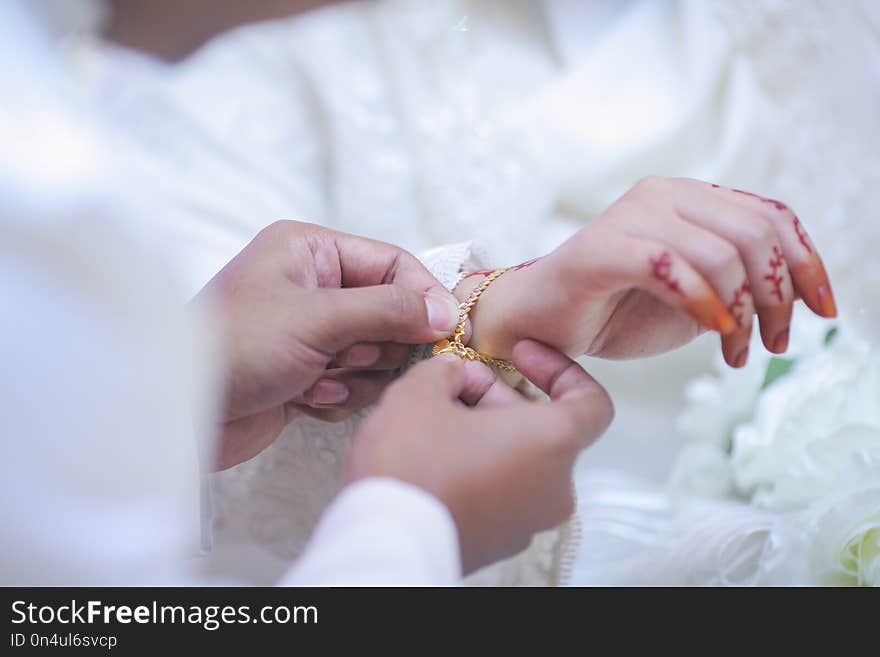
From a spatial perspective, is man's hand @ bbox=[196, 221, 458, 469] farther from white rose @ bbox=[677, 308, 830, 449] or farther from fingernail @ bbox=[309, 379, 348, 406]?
white rose @ bbox=[677, 308, 830, 449]

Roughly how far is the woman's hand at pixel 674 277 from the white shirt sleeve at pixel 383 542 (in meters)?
0.19

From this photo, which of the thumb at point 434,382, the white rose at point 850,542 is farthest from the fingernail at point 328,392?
the white rose at point 850,542

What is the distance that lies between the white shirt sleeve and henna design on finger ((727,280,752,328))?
202mm

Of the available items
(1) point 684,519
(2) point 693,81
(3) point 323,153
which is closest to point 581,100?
(2) point 693,81

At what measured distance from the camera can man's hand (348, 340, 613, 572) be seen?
36cm

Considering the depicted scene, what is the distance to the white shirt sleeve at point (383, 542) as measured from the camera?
0.32m

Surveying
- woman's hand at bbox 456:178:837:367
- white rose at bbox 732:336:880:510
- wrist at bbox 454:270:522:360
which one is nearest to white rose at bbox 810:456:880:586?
white rose at bbox 732:336:880:510

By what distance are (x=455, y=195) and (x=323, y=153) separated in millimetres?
179

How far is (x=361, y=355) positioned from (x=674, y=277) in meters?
0.21

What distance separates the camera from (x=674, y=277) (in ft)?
1.40

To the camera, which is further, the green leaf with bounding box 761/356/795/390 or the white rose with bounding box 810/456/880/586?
the green leaf with bounding box 761/356/795/390

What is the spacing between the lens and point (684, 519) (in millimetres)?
699
